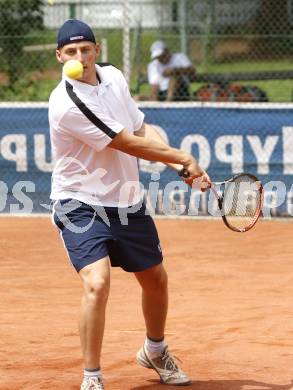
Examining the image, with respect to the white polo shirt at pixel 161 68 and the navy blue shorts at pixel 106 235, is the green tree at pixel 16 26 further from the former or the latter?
the navy blue shorts at pixel 106 235

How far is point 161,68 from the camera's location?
44.4 feet

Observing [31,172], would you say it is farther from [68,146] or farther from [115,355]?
[68,146]

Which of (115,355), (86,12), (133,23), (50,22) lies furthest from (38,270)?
(133,23)

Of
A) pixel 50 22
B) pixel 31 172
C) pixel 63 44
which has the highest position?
pixel 50 22

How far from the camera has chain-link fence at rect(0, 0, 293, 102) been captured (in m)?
13.1

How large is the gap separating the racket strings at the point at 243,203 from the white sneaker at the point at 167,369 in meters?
0.89

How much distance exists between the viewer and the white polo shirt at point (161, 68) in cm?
1323

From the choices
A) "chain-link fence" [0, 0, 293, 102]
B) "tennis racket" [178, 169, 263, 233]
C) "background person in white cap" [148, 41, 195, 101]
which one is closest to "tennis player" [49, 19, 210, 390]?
"tennis racket" [178, 169, 263, 233]

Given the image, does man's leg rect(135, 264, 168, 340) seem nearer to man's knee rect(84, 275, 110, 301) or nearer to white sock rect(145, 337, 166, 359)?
white sock rect(145, 337, 166, 359)

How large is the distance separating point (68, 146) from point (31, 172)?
6809mm

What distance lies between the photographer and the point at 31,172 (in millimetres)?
11789

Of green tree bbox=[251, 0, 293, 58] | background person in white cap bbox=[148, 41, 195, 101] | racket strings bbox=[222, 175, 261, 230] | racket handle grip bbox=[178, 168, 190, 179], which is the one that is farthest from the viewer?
green tree bbox=[251, 0, 293, 58]

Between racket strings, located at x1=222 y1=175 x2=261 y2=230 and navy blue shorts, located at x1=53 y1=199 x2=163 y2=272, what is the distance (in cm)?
74

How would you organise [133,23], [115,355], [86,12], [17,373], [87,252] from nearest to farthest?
[87,252] → [17,373] → [115,355] → [86,12] → [133,23]
